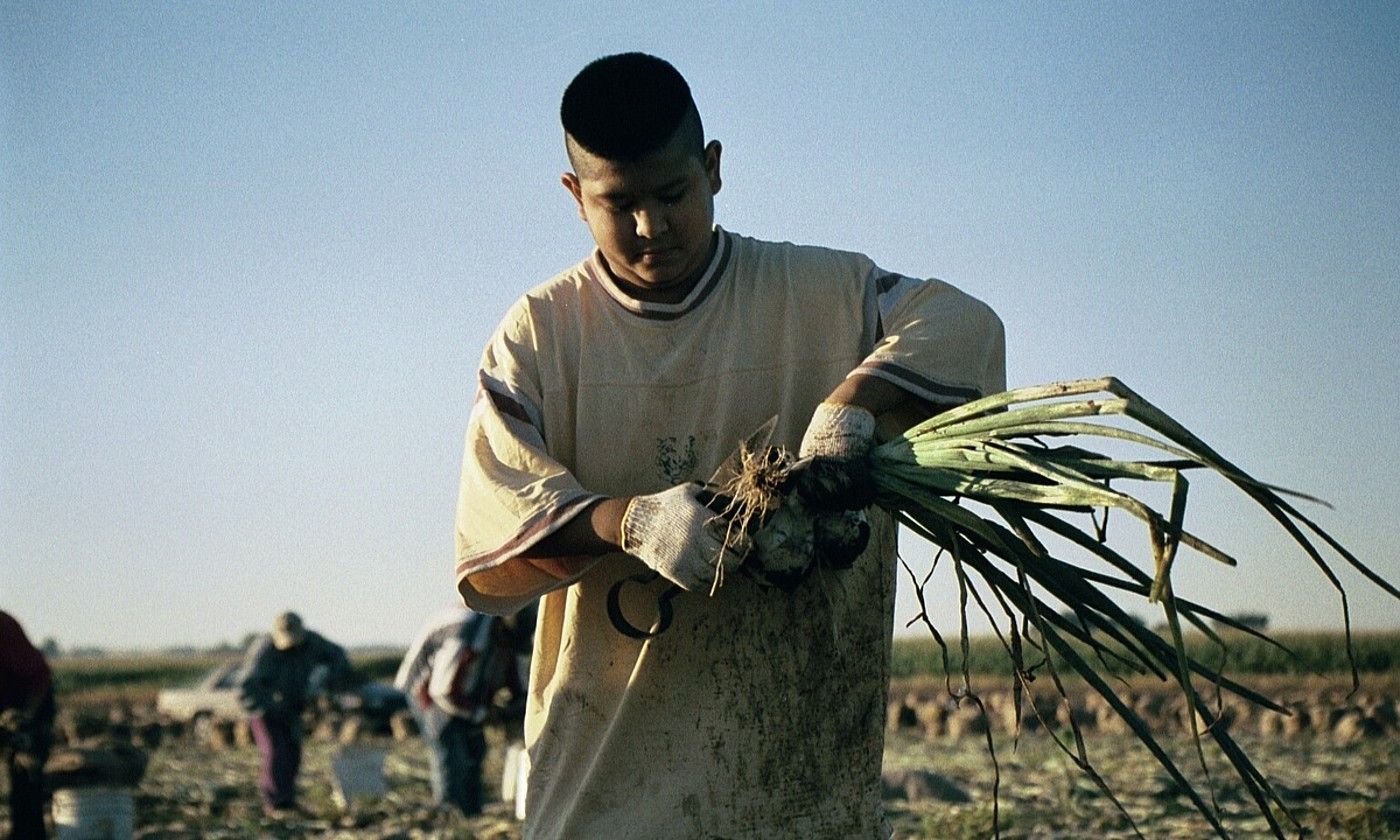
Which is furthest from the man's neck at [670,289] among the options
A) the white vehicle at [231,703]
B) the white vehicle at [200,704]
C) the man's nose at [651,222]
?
the white vehicle at [200,704]

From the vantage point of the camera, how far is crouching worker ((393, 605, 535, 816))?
9859mm

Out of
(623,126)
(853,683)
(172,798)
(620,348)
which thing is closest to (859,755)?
(853,683)

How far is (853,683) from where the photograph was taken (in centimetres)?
305

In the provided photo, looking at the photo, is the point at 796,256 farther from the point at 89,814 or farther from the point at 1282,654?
the point at 1282,654

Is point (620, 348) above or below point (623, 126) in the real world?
below

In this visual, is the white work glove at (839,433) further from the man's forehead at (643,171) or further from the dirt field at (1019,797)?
the dirt field at (1019,797)

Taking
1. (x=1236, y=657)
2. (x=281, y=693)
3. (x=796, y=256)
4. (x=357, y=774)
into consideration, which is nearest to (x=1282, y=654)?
(x=1236, y=657)

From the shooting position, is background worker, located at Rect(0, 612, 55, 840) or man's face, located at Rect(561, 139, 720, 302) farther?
background worker, located at Rect(0, 612, 55, 840)

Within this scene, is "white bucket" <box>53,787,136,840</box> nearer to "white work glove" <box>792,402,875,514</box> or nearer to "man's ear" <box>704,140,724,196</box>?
"man's ear" <box>704,140,724,196</box>

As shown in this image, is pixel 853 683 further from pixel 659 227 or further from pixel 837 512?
pixel 659 227

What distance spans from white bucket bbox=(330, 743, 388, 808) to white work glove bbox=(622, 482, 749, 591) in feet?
29.1

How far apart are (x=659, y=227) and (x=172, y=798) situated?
34.0 feet

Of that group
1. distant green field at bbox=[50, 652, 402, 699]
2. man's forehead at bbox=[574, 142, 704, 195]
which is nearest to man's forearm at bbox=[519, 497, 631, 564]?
man's forehead at bbox=[574, 142, 704, 195]

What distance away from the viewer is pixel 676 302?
10.3 ft
